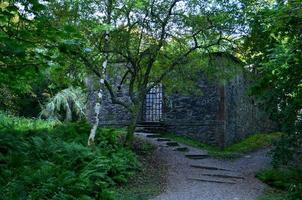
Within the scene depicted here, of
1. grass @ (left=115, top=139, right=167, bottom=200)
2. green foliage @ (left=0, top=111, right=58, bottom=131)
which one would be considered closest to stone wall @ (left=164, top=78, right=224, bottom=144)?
grass @ (left=115, top=139, right=167, bottom=200)

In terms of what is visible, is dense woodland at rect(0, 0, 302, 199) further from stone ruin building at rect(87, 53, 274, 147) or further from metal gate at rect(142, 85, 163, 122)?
metal gate at rect(142, 85, 163, 122)

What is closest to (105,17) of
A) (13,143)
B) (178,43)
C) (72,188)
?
(178,43)

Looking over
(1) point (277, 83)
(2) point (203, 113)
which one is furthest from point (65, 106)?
(1) point (277, 83)

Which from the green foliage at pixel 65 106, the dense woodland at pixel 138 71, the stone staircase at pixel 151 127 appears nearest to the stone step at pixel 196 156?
the dense woodland at pixel 138 71

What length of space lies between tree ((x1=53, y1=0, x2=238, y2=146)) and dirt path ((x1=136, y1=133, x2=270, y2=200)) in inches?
90.2

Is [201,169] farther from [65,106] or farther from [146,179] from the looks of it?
[65,106]

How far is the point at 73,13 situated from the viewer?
11.4 meters

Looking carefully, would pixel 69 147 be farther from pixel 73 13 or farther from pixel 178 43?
pixel 178 43

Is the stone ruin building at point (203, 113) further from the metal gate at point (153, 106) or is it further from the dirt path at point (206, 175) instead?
the dirt path at point (206, 175)

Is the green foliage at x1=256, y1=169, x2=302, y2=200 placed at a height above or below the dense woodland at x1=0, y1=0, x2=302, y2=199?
below

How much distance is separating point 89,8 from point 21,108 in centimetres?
1662

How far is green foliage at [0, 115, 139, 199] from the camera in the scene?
7.28 m

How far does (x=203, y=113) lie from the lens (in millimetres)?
19078

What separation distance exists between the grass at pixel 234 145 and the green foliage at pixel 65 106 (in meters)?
7.79
